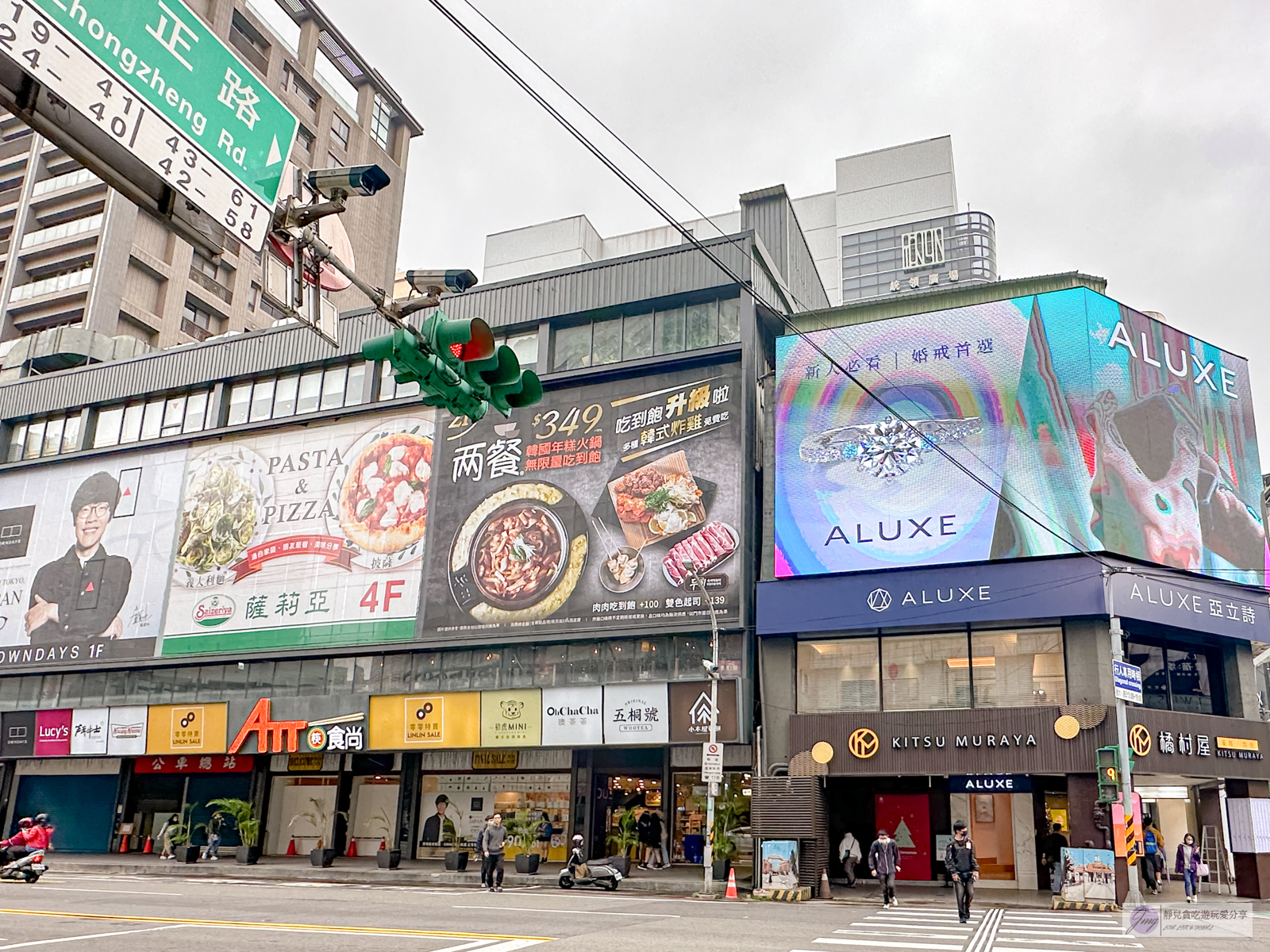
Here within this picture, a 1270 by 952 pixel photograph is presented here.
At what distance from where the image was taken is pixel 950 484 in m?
29.8

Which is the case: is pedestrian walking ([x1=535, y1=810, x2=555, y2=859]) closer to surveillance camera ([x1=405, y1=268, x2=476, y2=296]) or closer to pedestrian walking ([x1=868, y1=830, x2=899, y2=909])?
pedestrian walking ([x1=868, y1=830, x2=899, y2=909])

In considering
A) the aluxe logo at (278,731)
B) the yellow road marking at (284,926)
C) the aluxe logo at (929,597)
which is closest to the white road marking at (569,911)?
the yellow road marking at (284,926)

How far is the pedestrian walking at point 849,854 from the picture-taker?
2936cm

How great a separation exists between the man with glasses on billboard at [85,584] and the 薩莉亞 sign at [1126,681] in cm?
3561

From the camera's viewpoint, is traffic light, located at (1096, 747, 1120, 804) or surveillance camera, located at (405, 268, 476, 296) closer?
surveillance camera, located at (405, 268, 476, 296)

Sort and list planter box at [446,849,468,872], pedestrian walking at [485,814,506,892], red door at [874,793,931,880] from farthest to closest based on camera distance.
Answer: planter box at [446,849,468,872] < red door at [874,793,931,880] < pedestrian walking at [485,814,506,892]

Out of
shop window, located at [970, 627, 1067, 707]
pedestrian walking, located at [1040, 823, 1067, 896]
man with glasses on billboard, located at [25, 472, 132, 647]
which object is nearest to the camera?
shop window, located at [970, 627, 1067, 707]

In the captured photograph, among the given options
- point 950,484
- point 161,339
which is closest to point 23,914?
point 950,484

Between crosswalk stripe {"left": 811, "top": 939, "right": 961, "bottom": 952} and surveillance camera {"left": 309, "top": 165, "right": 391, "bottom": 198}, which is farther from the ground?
surveillance camera {"left": 309, "top": 165, "right": 391, "bottom": 198}

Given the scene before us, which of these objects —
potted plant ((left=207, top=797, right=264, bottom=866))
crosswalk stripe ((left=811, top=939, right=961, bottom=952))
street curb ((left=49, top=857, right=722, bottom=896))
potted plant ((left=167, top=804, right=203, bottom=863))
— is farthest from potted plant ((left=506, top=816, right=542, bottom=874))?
crosswalk stripe ((left=811, top=939, right=961, bottom=952))

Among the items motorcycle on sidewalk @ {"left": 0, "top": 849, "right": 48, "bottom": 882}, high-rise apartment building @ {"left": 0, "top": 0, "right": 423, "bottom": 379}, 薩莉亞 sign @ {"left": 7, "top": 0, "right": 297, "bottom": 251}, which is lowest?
motorcycle on sidewalk @ {"left": 0, "top": 849, "right": 48, "bottom": 882}

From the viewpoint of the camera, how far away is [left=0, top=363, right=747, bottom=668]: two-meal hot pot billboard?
32.8 metres

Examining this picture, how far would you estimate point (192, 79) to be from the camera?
7199mm

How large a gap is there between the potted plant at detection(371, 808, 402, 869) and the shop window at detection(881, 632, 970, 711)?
655 inches
